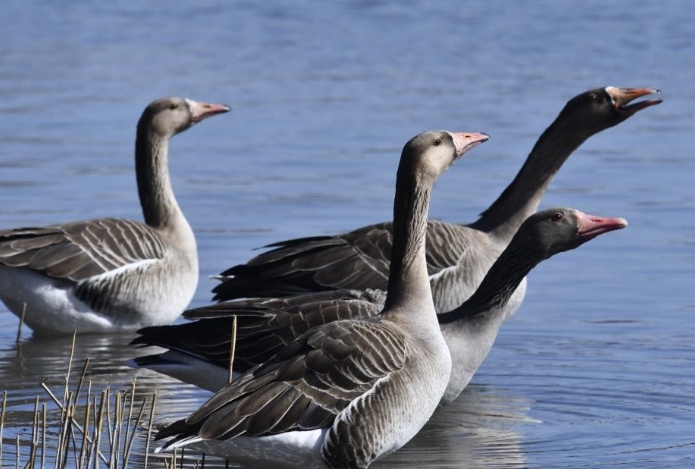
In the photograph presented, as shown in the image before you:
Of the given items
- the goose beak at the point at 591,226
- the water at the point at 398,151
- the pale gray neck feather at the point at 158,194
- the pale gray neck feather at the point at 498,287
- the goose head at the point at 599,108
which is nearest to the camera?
the goose beak at the point at 591,226

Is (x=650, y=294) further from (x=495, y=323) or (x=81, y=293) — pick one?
(x=81, y=293)

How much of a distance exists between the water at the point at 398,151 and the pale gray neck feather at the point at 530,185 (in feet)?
3.00

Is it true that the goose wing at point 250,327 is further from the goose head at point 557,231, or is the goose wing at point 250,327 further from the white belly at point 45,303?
the white belly at point 45,303

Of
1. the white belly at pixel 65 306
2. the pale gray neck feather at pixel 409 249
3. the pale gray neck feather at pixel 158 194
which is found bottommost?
the white belly at pixel 65 306

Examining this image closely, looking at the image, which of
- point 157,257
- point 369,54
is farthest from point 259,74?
point 157,257

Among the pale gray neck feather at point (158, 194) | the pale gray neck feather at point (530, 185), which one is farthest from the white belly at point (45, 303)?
the pale gray neck feather at point (530, 185)

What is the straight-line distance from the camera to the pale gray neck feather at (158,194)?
11.8 metres

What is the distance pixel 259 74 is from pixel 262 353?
1468 cm

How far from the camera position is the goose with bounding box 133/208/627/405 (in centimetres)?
795

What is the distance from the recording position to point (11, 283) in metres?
10.8

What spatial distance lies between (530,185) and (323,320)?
323 centimetres

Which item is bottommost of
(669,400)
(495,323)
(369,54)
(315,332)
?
(369,54)

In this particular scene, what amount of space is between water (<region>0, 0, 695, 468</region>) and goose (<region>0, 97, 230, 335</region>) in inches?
9.7

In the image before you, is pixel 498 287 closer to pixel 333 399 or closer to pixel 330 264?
pixel 330 264
